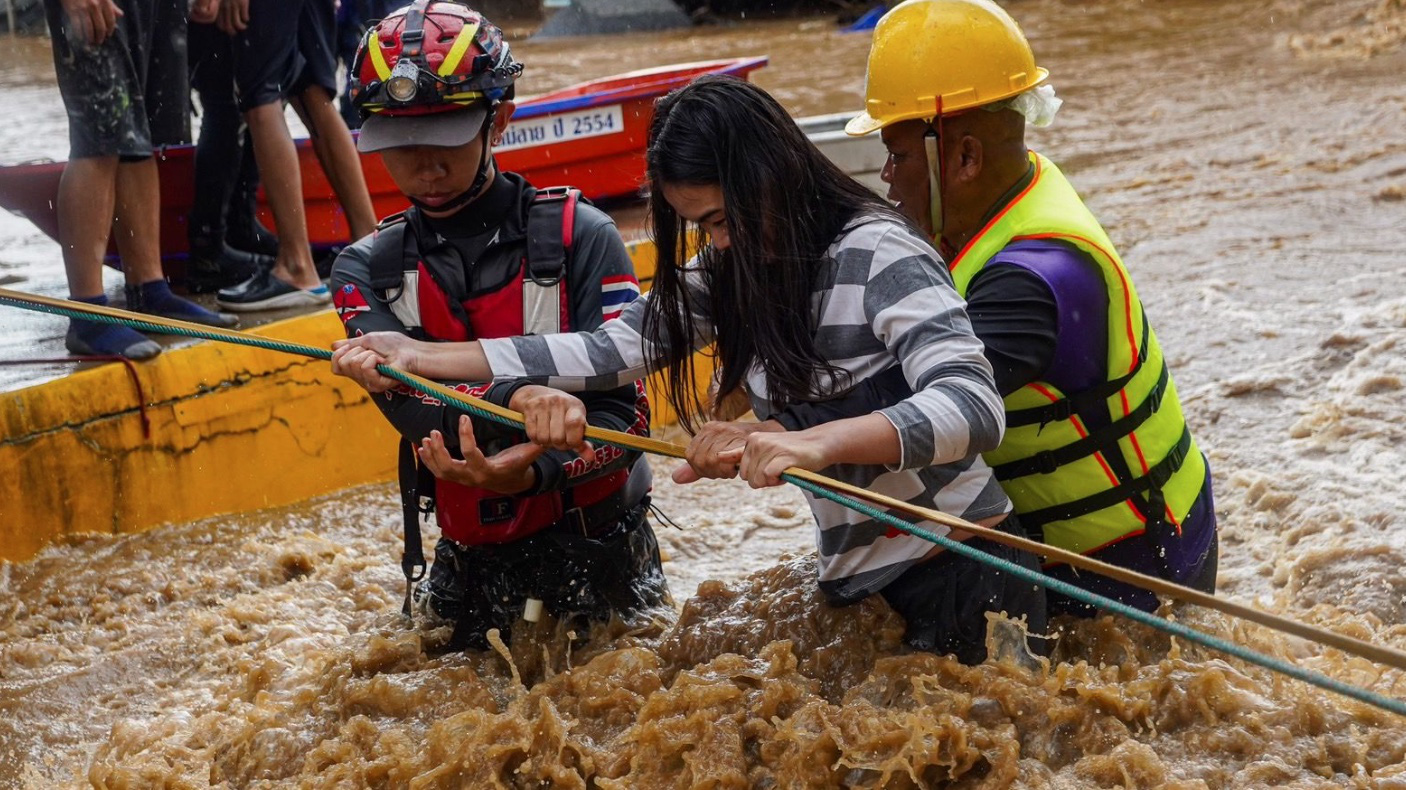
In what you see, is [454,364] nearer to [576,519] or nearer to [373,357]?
[373,357]

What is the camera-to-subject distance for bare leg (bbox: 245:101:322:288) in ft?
19.3

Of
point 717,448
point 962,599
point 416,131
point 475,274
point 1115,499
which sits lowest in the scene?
point 962,599

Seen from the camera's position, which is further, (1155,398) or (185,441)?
(185,441)

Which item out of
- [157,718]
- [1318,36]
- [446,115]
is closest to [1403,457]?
[446,115]

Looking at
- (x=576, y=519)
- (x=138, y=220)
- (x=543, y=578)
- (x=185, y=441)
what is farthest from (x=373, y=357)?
(x=138, y=220)

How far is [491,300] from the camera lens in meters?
3.36

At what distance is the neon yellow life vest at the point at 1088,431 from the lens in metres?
Result: 3.04

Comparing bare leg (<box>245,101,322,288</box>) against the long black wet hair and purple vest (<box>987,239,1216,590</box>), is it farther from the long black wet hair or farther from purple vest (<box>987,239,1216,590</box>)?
purple vest (<box>987,239,1216,590</box>)

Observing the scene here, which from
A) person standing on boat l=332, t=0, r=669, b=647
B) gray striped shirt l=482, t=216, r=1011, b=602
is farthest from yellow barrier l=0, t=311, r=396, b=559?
gray striped shirt l=482, t=216, r=1011, b=602

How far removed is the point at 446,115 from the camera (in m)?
3.34

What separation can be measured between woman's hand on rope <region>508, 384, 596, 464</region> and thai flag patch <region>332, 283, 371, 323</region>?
0.64 metres

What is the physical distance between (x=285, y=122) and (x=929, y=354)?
14.1 feet

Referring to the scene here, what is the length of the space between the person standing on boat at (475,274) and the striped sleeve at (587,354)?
0.21 ft

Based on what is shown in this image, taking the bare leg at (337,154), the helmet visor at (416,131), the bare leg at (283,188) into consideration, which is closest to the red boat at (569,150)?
the bare leg at (337,154)
